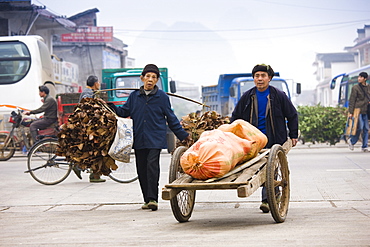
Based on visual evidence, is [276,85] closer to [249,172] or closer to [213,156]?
[249,172]

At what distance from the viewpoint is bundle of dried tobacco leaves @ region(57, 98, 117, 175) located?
866 cm

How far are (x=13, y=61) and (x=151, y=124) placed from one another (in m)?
15.2

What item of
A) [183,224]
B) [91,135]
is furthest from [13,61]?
[183,224]

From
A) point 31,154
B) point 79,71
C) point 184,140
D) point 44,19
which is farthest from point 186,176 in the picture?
point 79,71

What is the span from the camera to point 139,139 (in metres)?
8.31

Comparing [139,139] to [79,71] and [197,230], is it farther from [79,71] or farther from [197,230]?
[79,71]

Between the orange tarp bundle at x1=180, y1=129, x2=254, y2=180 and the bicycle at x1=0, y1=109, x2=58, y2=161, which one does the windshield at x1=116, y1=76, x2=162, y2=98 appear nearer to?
the bicycle at x1=0, y1=109, x2=58, y2=161

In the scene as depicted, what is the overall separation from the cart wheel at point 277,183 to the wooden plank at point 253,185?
4.1 inches

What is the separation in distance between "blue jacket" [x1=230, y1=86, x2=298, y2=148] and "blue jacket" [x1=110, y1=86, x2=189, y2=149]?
2.91 ft

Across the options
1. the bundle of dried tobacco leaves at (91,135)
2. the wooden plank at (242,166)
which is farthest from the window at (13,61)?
the wooden plank at (242,166)

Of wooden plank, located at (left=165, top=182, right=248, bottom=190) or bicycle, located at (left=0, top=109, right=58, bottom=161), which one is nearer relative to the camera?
wooden plank, located at (left=165, top=182, right=248, bottom=190)

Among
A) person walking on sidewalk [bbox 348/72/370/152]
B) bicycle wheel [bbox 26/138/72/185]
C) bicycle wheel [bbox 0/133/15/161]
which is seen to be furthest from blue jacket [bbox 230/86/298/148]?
bicycle wheel [bbox 0/133/15/161]

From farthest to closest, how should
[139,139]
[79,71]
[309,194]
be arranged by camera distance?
[79,71]
[309,194]
[139,139]

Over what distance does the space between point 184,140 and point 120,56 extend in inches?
2189
